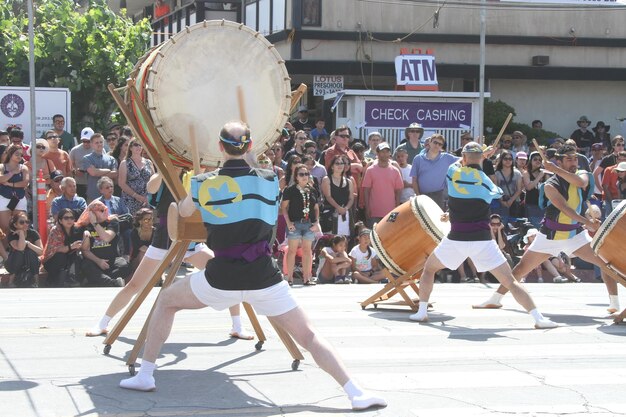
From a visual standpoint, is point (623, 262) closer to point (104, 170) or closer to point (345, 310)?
point (345, 310)

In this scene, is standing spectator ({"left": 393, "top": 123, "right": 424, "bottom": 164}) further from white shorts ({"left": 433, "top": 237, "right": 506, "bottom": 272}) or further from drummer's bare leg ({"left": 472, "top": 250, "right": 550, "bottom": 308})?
white shorts ({"left": 433, "top": 237, "right": 506, "bottom": 272})

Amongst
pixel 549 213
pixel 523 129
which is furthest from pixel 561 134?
pixel 549 213

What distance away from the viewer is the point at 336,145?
16812 millimetres

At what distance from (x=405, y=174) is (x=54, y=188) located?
5420 mm

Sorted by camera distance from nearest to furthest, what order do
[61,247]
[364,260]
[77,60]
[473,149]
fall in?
[473,149] < [61,247] < [364,260] < [77,60]

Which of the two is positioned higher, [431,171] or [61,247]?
[431,171]

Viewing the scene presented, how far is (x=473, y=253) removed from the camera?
404 inches

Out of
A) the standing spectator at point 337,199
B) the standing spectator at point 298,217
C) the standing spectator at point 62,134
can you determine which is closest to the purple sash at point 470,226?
the standing spectator at point 298,217

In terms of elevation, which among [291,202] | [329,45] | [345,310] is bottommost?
[345,310]

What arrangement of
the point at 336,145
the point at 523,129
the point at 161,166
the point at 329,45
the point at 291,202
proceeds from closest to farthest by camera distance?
the point at 161,166 → the point at 291,202 → the point at 336,145 → the point at 523,129 → the point at 329,45

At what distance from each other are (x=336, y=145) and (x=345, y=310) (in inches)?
232

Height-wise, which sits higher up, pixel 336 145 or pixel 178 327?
pixel 336 145

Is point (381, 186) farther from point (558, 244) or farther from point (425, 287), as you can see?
point (425, 287)

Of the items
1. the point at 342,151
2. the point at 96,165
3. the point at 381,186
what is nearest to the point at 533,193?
the point at 381,186
